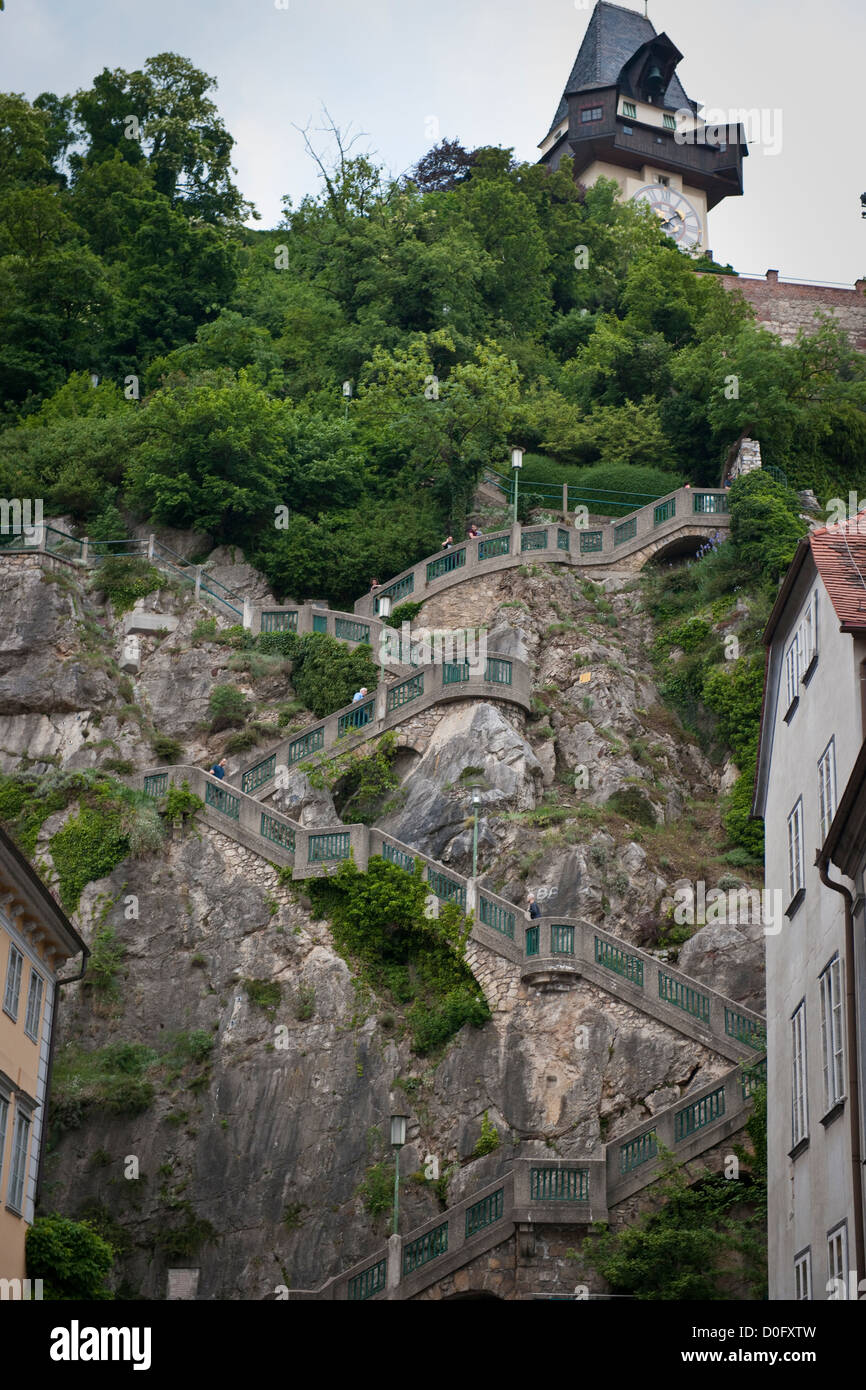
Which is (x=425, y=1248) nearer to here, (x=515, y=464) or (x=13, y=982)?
(x=13, y=982)

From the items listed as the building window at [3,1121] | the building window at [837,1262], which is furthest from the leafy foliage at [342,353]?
the building window at [837,1262]

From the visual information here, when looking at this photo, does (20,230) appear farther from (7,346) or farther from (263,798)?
(263,798)

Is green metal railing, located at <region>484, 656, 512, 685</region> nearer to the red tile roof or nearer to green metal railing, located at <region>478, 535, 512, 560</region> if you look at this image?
green metal railing, located at <region>478, 535, 512, 560</region>

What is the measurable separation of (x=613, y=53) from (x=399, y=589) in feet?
168

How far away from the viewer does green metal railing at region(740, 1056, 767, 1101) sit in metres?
31.2

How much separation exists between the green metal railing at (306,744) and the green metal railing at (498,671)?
13.1ft

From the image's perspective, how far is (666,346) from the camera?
62.2 metres

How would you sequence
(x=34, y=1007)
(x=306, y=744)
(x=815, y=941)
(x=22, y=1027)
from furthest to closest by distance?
1. (x=306, y=744)
2. (x=34, y=1007)
3. (x=22, y=1027)
4. (x=815, y=941)

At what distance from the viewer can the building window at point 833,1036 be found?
2101 centimetres

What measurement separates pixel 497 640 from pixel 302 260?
1231 inches

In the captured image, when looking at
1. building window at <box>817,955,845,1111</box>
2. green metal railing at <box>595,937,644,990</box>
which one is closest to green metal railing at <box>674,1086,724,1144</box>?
green metal railing at <box>595,937,644,990</box>

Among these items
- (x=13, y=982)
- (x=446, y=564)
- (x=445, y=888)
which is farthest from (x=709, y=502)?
(x=13, y=982)

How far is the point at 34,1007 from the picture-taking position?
29109mm
